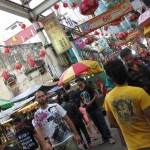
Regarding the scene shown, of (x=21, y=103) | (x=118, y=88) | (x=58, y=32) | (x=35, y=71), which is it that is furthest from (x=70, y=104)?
(x=35, y=71)

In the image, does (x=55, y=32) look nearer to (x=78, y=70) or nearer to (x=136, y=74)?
(x=78, y=70)

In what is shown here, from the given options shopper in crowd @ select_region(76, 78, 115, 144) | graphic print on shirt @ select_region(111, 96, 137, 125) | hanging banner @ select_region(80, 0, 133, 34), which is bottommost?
shopper in crowd @ select_region(76, 78, 115, 144)

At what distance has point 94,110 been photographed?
7.77 m

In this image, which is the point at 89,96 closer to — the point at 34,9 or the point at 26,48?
the point at 34,9

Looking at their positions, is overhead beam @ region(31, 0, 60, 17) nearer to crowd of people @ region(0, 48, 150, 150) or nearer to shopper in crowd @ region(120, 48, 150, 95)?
crowd of people @ region(0, 48, 150, 150)

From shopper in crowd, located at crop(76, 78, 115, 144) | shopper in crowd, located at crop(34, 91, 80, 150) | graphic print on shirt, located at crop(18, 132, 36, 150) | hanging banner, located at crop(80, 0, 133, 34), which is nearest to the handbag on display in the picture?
shopper in crowd, located at crop(34, 91, 80, 150)

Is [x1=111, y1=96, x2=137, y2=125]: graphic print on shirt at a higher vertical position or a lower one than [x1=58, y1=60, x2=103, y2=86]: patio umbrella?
lower

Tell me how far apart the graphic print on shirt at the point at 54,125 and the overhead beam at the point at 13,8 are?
260 inches

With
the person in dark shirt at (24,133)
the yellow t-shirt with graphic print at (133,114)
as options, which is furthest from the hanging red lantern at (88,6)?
the yellow t-shirt with graphic print at (133,114)

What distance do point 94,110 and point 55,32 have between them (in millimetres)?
6083

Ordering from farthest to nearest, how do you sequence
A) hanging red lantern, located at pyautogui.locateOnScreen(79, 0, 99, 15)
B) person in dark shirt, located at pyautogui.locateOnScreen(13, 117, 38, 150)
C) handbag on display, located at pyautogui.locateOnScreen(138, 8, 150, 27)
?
hanging red lantern, located at pyautogui.locateOnScreen(79, 0, 99, 15) < person in dark shirt, located at pyautogui.locateOnScreen(13, 117, 38, 150) < handbag on display, located at pyautogui.locateOnScreen(138, 8, 150, 27)

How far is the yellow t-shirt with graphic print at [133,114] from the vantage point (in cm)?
296

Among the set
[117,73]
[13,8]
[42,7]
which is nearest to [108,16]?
[42,7]

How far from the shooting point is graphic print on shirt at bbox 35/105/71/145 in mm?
4766
